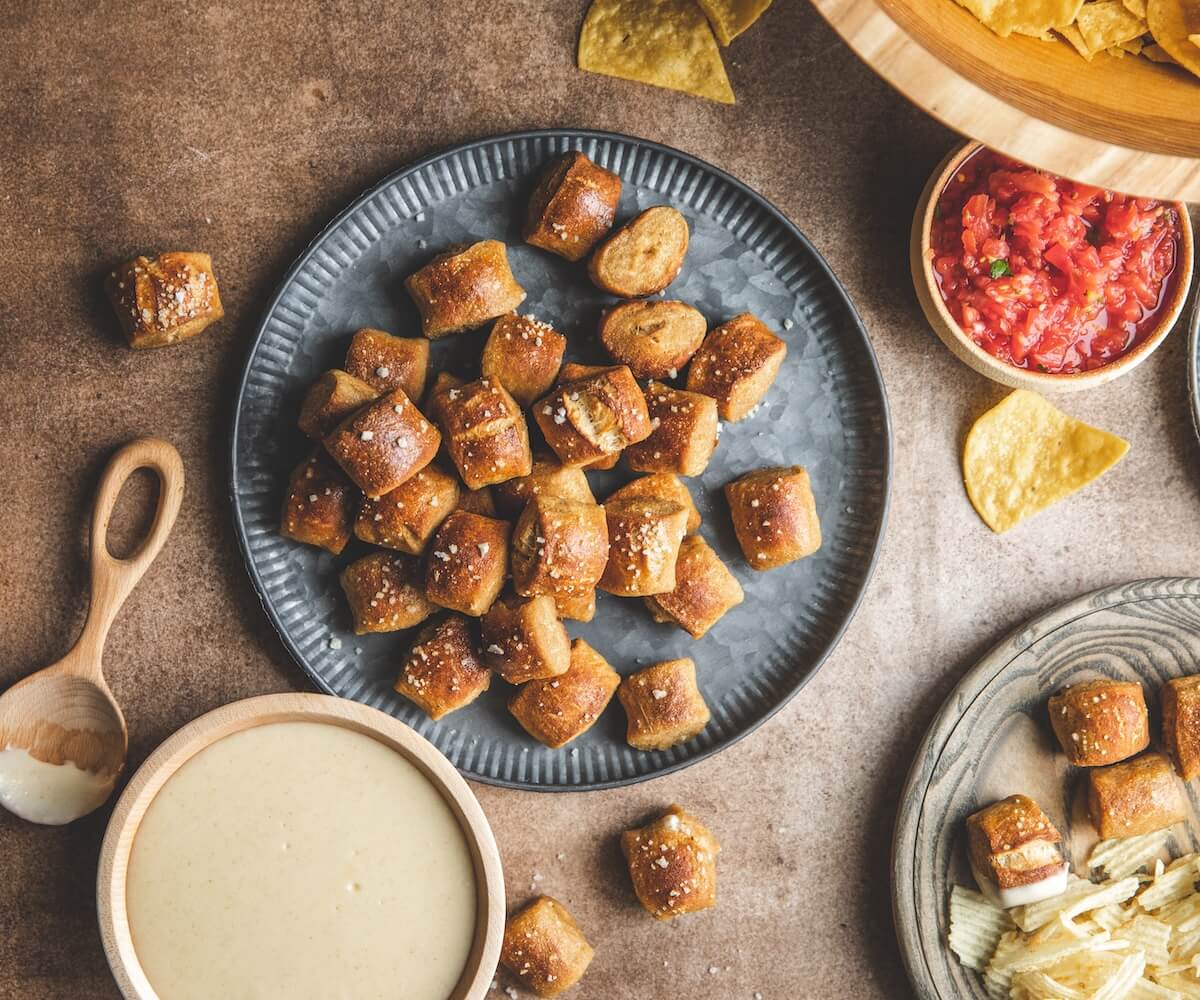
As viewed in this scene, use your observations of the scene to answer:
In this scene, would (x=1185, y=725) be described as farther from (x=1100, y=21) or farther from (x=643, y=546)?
(x=1100, y=21)

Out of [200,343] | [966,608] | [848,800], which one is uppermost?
[200,343]

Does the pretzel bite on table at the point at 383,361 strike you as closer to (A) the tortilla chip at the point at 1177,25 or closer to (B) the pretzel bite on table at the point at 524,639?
(B) the pretzel bite on table at the point at 524,639

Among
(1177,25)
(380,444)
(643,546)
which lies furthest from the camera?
(643,546)

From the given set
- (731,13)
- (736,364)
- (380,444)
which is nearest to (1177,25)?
(731,13)

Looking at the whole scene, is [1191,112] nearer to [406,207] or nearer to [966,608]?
[966,608]

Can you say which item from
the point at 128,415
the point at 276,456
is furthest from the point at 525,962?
the point at 128,415

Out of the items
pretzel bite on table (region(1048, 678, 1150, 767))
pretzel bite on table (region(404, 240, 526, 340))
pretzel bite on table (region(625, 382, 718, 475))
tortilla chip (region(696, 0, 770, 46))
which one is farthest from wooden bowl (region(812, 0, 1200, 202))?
pretzel bite on table (region(1048, 678, 1150, 767))
